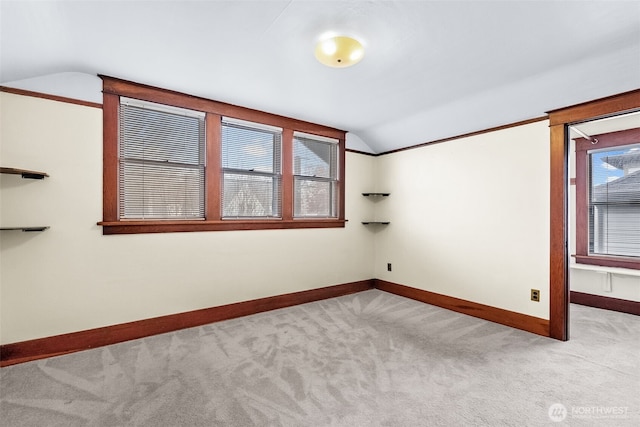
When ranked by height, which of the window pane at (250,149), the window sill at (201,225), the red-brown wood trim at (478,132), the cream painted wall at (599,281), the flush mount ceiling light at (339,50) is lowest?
the cream painted wall at (599,281)

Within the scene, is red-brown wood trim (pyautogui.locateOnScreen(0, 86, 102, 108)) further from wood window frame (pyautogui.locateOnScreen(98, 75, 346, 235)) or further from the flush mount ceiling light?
the flush mount ceiling light

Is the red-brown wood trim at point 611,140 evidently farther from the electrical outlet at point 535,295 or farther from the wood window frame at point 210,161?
the wood window frame at point 210,161

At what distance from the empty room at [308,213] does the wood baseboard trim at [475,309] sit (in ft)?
0.10

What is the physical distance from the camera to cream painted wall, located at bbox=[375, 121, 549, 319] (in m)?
3.00

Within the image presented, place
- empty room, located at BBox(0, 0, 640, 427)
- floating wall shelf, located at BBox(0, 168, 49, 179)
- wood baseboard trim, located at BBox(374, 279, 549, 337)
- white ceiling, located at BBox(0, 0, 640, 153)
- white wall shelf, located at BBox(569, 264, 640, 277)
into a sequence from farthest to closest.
→ white wall shelf, located at BBox(569, 264, 640, 277)
wood baseboard trim, located at BBox(374, 279, 549, 337)
floating wall shelf, located at BBox(0, 168, 49, 179)
empty room, located at BBox(0, 0, 640, 427)
white ceiling, located at BBox(0, 0, 640, 153)

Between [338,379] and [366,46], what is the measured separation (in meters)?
2.34

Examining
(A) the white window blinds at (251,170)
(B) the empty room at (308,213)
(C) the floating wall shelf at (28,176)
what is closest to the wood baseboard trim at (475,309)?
(B) the empty room at (308,213)

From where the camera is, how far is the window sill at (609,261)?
368 centimetres

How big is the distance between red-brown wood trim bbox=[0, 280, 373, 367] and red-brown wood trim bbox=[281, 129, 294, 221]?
1.05m

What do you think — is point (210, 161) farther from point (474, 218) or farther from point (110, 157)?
point (474, 218)

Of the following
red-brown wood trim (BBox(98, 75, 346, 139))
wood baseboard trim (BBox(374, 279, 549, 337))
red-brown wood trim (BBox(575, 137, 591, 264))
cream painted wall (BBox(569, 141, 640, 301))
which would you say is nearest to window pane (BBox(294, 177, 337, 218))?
red-brown wood trim (BBox(98, 75, 346, 139))

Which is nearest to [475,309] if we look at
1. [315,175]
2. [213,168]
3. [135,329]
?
[315,175]

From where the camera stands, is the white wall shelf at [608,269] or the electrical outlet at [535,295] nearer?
the electrical outlet at [535,295]

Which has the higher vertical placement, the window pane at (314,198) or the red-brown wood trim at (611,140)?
the red-brown wood trim at (611,140)
